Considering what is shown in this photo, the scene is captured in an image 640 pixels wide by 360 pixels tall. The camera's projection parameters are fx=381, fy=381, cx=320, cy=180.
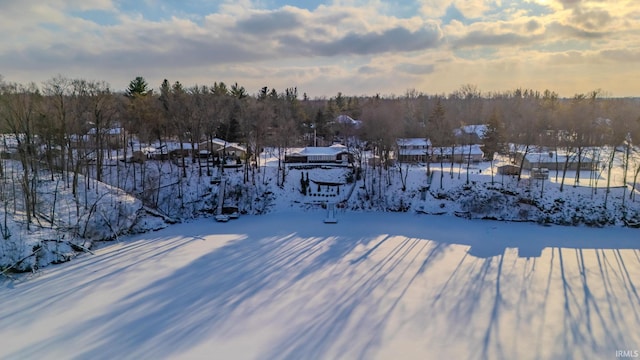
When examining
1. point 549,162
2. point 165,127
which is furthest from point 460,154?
point 165,127

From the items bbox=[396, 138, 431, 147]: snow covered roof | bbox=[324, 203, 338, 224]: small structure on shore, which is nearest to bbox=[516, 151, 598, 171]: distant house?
bbox=[396, 138, 431, 147]: snow covered roof

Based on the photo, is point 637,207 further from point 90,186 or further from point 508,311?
point 90,186

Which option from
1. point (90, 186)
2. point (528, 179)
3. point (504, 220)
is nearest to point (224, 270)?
point (90, 186)

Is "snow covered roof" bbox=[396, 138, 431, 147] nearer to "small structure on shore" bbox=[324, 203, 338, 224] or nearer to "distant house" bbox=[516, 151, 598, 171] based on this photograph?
"distant house" bbox=[516, 151, 598, 171]

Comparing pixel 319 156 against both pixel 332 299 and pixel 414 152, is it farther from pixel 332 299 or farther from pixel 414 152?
pixel 332 299

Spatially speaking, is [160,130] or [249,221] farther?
[160,130]

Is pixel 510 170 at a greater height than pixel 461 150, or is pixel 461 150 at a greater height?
pixel 461 150
